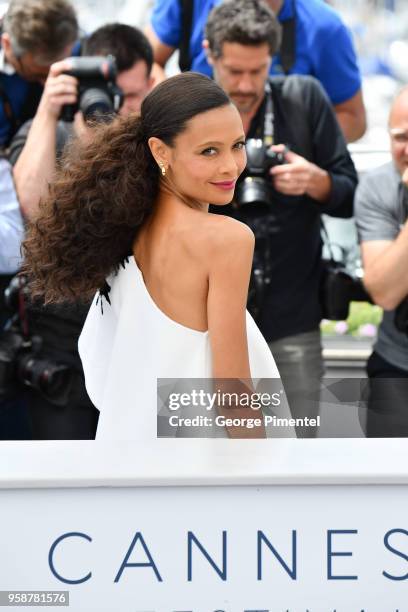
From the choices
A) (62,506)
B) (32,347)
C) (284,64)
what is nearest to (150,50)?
(284,64)

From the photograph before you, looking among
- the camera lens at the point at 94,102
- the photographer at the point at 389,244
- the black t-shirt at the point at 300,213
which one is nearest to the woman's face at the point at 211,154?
the photographer at the point at 389,244

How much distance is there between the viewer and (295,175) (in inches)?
117

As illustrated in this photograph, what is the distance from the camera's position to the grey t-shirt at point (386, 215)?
2.88 metres

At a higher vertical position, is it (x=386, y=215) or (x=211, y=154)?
(x=386, y=215)

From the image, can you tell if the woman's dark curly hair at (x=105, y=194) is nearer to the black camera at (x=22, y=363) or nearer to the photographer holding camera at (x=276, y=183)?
the black camera at (x=22, y=363)

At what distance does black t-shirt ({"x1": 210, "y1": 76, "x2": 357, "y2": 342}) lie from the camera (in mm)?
3113

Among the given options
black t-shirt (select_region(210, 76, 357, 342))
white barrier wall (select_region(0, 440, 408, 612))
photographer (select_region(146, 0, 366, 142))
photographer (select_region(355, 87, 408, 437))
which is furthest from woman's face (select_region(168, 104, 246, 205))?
photographer (select_region(146, 0, 366, 142))

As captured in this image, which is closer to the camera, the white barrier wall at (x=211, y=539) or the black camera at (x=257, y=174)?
the white barrier wall at (x=211, y=539)

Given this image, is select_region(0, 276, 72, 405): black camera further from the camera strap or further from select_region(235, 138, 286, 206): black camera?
the camera strap

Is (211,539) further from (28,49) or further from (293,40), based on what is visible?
(293,40)

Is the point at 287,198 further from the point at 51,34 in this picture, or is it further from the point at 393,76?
the point at 393,76

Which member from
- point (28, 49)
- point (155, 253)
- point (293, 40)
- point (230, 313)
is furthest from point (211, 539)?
point (293, 40)

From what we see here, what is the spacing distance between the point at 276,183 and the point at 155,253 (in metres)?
1.06

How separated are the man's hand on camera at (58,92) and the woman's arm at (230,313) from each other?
117 centimetres
